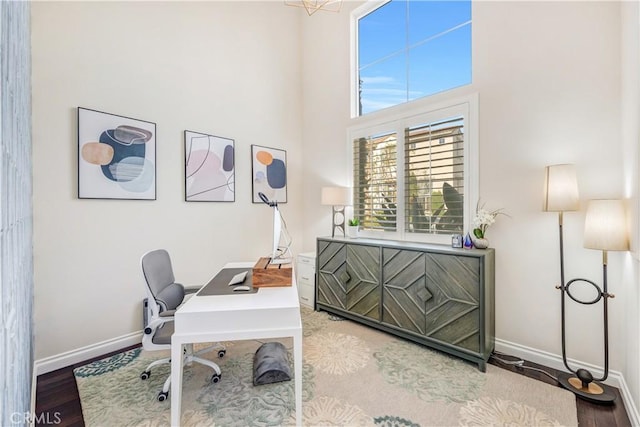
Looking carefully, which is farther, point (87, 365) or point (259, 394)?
point (87, 365)

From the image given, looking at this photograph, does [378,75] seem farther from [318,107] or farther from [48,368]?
[48,368]

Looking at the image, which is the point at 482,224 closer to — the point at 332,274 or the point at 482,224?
the point at 482,224

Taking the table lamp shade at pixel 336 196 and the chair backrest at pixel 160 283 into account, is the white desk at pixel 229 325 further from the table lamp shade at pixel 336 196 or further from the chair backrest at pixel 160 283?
the table lamp shade at pixel 336 196

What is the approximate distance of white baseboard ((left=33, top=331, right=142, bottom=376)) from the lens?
2.24 metres

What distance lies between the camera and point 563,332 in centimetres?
212

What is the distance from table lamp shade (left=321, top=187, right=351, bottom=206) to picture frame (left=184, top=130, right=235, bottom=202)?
117 centimetres

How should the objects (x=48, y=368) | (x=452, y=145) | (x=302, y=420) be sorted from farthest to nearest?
(x=452, y=145) < (x=48, y=368) < (x=302, y=420)

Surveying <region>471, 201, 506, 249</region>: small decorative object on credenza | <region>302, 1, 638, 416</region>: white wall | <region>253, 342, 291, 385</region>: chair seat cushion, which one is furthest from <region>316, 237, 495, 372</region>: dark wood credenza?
<region>253, 342, 291, 385</region>: chair seat cushion

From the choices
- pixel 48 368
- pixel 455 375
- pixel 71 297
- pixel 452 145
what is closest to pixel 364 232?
pixel 452 145

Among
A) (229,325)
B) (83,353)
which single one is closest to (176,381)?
(229,325)

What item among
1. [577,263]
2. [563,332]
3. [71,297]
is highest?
[577,263]

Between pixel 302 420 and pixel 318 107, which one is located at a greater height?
pixel 318 107

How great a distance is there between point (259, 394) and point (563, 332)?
2.28 metres

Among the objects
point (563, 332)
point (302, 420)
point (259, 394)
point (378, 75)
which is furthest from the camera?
point (378, 75)
